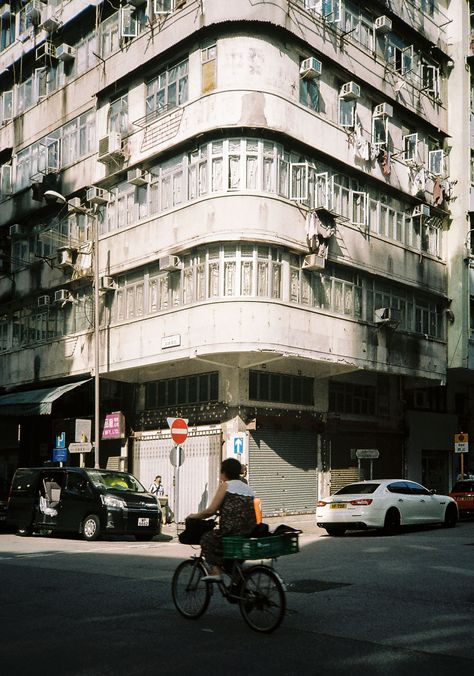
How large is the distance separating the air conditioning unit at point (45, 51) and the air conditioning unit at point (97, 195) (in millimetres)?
7463

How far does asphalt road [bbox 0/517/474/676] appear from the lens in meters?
6.39

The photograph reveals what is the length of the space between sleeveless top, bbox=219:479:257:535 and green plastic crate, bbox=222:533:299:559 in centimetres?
29

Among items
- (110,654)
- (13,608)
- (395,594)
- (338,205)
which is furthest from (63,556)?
(338,205)

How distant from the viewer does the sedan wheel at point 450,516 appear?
22719 millimetres

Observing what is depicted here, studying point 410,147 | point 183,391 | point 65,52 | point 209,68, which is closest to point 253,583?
point 183,391

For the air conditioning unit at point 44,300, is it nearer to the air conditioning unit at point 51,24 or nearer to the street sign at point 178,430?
the air conditioning unit at point 51,24

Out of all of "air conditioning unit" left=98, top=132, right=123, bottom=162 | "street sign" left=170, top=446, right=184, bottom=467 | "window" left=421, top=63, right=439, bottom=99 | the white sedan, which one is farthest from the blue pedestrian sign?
"window" left=421, top=63, right=439, bottom=99

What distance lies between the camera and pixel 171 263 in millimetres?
25391

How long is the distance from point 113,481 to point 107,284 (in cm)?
988

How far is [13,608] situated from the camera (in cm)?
903

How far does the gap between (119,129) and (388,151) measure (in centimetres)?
954

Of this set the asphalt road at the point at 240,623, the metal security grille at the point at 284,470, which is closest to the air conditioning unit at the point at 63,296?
the metal security grille at the point at 284,470

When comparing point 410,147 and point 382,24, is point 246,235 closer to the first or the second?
point 410,147

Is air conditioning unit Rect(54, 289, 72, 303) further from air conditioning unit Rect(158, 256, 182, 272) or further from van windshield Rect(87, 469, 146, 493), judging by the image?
van windshield Rect(87, 469, 146, 493)
